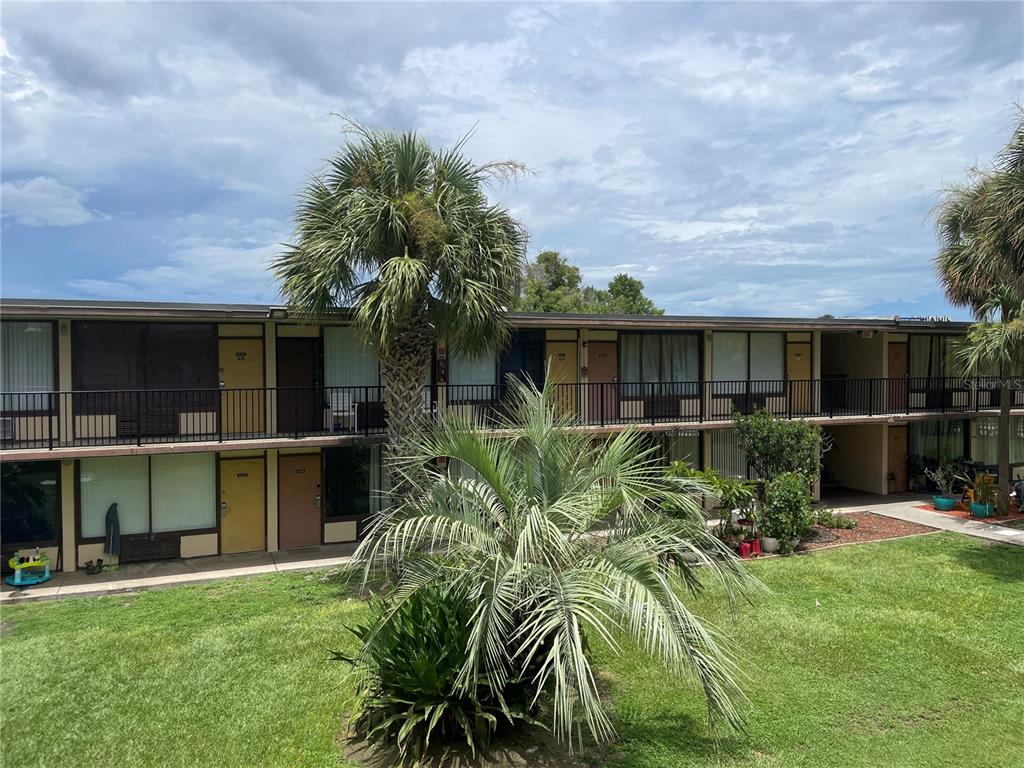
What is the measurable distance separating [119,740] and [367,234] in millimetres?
8084

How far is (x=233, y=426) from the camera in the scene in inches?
556

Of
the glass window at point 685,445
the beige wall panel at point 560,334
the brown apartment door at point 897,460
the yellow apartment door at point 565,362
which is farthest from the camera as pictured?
the brown apartment door at point 897,460

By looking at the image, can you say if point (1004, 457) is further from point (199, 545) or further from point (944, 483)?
point (199, 545)

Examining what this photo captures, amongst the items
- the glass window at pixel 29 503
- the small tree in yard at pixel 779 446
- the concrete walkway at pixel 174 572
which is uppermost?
the small tree in yard at pixel 779 446

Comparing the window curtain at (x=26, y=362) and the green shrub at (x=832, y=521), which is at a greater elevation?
the window curtain at (x=26, y=362)

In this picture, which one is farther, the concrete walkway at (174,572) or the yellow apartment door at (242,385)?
the yellow apartment door at (242,385)

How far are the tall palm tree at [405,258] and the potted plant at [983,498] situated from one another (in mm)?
14313

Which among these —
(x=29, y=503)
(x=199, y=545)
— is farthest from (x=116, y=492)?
(x=199, y=545)

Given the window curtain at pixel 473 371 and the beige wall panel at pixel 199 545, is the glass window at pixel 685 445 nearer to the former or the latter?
the window curtain at pixel 473 371

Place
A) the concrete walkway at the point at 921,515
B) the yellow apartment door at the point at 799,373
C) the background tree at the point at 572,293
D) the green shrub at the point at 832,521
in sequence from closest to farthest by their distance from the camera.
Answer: the concrete walkway at the point at 921,515, the green shrub at the point at 832,521, the yellow apartment door at the point at 799,373, the background tree at the point at 572,293

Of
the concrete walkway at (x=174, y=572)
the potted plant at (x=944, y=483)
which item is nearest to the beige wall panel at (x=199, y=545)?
the concrete walkway at (x=174, y=572)

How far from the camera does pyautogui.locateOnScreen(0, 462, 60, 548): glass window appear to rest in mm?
12727

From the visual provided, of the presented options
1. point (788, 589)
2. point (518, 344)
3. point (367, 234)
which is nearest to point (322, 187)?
point (367, 234)

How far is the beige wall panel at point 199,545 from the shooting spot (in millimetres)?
13961
